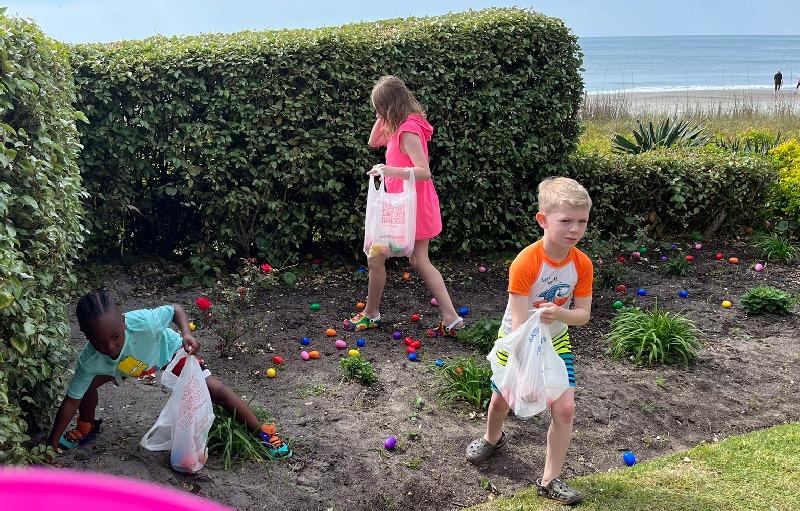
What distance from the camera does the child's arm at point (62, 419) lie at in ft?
12.5

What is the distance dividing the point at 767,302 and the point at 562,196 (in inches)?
133

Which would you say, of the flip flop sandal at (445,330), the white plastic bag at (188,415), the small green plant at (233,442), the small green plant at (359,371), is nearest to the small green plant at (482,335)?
the flip flop sandal at (445,330)

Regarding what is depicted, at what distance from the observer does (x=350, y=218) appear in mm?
7273

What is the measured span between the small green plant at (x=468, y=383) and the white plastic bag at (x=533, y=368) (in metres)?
1.04

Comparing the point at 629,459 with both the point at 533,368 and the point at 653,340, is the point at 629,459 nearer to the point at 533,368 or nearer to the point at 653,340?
the point at 533,368

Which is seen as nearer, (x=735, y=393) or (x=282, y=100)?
(x=735, y=393)

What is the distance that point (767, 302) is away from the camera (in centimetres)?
640

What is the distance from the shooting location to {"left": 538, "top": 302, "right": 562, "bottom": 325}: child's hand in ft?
12.2

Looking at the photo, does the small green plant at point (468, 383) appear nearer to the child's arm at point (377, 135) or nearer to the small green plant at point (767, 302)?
the child's arm at point (377, 135)

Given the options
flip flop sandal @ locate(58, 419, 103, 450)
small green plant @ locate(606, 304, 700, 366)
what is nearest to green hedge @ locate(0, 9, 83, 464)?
flip flop sandal @ locate(58, 419, 103, 450)

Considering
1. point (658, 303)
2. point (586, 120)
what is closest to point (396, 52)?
point (658, 303)

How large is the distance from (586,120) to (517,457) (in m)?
14.0

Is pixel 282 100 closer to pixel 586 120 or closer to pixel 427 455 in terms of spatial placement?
pixel 427 455

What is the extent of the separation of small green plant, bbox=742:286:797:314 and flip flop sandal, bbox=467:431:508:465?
303cm
